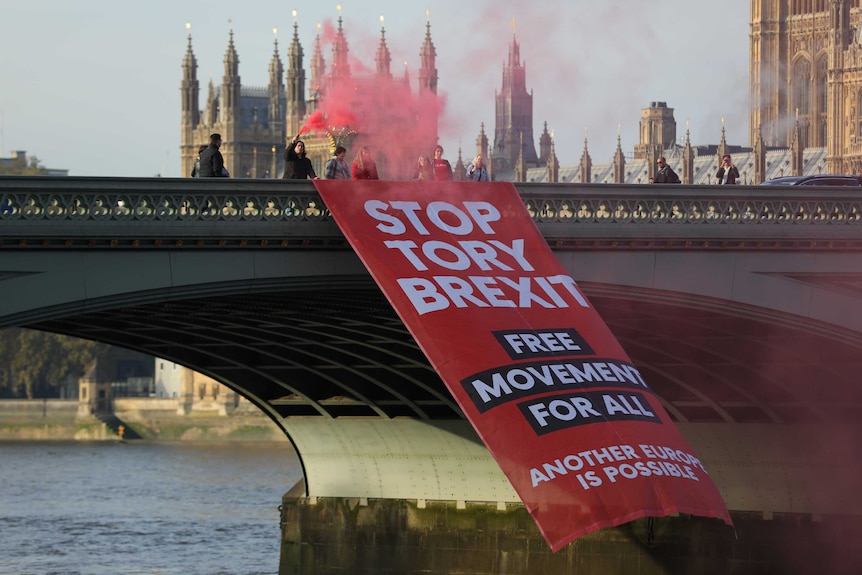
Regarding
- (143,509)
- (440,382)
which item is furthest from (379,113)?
(143,509)

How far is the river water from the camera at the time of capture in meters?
59.7

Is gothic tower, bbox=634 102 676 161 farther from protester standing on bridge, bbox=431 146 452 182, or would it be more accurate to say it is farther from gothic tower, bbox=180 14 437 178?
protester standing on bridge, bbox=431 146 452 182

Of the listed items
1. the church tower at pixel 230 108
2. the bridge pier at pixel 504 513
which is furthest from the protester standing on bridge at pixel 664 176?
the church tower at pixel 230 108

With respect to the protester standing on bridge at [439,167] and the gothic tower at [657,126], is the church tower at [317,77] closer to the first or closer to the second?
the protester standing on bridge at [439,167]

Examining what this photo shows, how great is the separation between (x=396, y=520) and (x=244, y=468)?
52.8 metres

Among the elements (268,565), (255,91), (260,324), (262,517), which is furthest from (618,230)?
(255,91)

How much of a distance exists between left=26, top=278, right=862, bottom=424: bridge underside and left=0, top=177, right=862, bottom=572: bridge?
2.3 inches

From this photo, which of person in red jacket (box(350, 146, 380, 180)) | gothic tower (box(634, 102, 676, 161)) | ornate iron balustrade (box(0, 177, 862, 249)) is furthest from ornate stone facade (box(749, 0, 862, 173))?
person in red jacket (box(350, 146, 380, 180))

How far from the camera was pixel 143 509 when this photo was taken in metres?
78.9

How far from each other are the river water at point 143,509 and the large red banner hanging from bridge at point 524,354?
23850 mm

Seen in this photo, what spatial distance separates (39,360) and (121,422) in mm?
10997

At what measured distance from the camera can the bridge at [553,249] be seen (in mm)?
31281

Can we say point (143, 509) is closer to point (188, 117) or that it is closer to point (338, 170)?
point (338, 170)

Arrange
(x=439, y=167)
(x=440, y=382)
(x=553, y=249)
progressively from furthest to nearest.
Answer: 1. (x=440, y=382)
2. (x=439, y=167)
3. (x=553, y=249)
